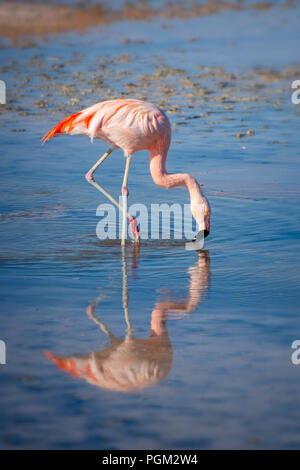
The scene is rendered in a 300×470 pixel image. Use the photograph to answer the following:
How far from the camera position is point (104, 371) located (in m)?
4.16

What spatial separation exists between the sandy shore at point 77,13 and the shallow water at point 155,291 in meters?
9.63

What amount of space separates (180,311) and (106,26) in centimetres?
1890

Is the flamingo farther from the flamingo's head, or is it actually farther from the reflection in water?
the reflection in water

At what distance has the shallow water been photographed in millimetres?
3688

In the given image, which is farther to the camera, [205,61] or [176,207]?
[205,61]

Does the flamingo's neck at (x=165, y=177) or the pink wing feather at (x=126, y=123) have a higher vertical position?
the pink wing feather at (x=126, y=123)

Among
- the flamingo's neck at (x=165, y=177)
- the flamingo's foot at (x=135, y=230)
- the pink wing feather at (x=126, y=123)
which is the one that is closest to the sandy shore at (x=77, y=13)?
the pink wing feather at (x=126, y=123)

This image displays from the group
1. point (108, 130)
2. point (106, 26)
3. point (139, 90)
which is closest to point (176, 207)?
point (108, 130)

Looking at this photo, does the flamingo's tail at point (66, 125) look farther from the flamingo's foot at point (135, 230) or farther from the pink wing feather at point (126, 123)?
the flamingo's foot at point (135, 230)

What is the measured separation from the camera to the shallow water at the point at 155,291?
369cm

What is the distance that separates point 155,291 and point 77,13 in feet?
68.7

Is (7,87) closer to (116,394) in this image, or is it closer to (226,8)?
(116,394)

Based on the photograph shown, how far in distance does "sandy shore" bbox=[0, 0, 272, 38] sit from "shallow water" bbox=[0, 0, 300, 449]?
9.63m

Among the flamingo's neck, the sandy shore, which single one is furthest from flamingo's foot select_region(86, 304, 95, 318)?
the sandy shore
